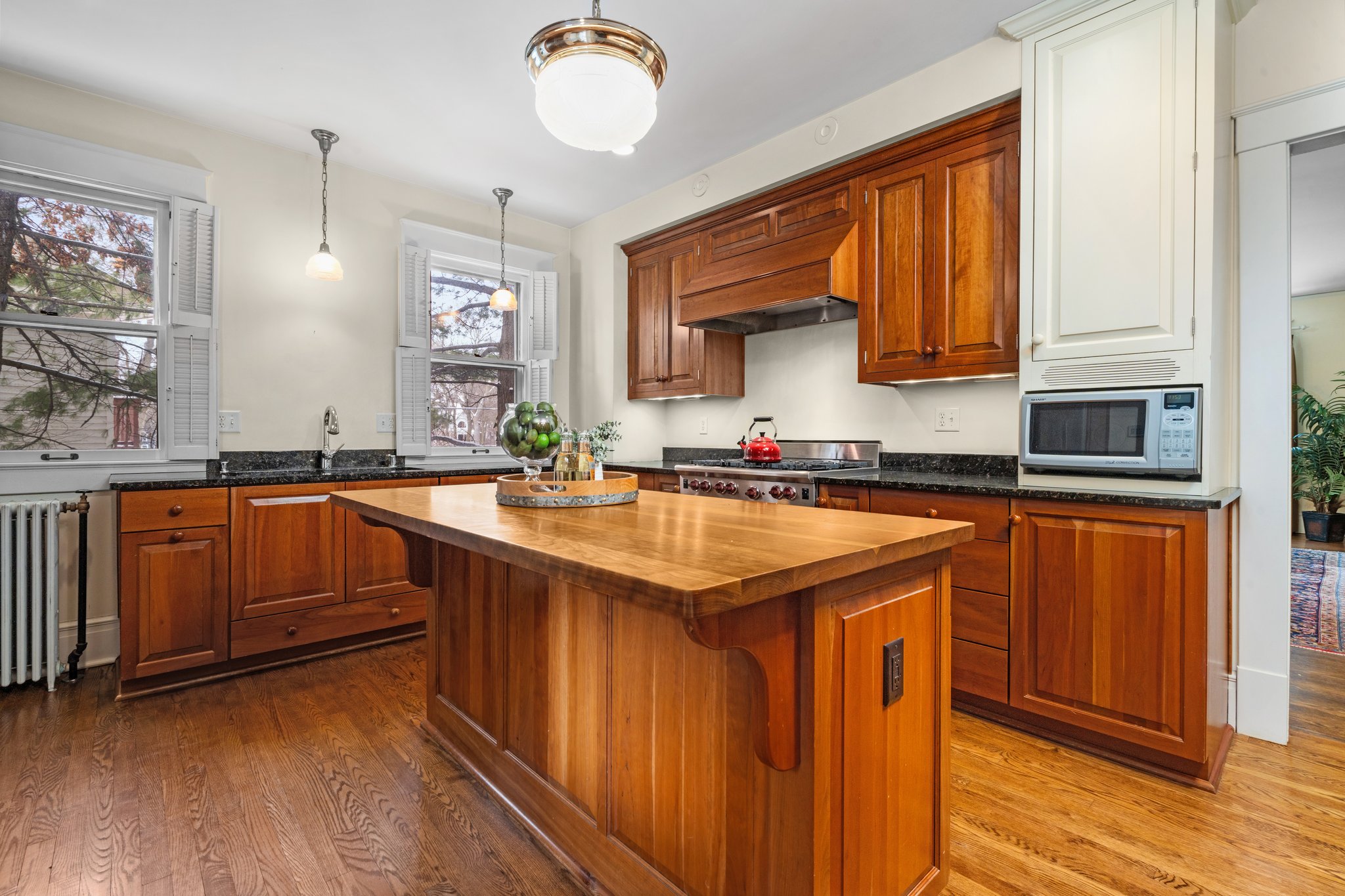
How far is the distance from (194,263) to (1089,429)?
413cm

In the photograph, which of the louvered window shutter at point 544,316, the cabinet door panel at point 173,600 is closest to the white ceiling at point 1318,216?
the louvered window shutter at point 544,316

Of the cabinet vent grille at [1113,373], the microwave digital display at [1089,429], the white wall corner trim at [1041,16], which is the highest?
the white wall corner trim at [1041,16]

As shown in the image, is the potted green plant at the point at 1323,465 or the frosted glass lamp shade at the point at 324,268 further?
the potted green plant at the point at 1323,465

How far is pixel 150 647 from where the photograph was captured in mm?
2662

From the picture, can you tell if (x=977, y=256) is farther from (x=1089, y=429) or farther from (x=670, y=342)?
(x=670, y=342)

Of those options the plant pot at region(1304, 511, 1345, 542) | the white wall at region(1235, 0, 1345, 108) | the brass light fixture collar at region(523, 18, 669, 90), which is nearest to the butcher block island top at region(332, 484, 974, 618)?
the brass light fixture collar at region(523, 18, 669, 90)

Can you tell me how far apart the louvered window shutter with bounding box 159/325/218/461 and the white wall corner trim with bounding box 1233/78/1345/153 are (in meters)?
4.66

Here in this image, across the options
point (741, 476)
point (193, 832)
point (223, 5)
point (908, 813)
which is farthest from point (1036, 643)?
point (223, 5)

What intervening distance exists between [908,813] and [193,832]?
1880 mm

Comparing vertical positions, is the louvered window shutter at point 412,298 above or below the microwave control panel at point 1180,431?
above

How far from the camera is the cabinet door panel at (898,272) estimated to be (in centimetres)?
288

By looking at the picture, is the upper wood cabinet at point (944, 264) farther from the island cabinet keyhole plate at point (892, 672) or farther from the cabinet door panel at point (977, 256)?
the island cabinet keyhole plate at point (892, 672)

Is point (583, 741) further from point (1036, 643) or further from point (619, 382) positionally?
point (619, 382)

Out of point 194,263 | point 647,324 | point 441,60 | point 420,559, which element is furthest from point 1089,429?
point 194,263
